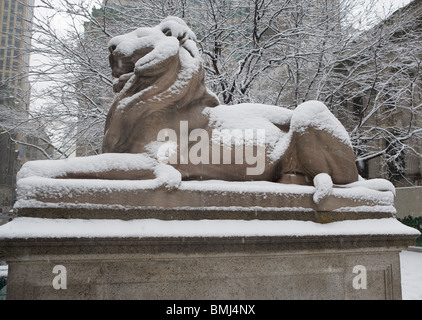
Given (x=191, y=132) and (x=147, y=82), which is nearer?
(x=147, y=82)

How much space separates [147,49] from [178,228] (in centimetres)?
168

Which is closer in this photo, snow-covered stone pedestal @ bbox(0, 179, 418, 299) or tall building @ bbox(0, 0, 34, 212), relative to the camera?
snow-covered stone pedestal @ bbox(0, 179, 418, 299)

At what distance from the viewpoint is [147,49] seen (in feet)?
10.8

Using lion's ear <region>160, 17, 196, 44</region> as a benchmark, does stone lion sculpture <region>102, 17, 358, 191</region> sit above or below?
below

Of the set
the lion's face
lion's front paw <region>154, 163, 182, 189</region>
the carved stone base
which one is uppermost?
the lion's face

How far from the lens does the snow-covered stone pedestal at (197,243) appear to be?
2.41 m

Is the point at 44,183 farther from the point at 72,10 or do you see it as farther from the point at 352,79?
the point at 352,79

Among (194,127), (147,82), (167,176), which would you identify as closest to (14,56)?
(147,82)

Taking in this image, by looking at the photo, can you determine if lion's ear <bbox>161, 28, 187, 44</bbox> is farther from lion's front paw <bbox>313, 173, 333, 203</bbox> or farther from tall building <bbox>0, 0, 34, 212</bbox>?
tall building <bbox>0, 0, 34, 212</bbox>

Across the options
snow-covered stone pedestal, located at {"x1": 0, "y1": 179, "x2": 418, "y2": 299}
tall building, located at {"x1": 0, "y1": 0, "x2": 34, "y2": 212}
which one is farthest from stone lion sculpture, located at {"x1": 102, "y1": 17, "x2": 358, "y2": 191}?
tall building, located at {"x1": 0, "y1": 0, "x2": 34, "y2": 212}

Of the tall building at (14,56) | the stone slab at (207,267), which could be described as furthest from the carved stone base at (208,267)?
the tall building at (14,56)

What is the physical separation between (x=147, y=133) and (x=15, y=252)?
4.50ft

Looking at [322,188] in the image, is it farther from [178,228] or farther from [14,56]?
[14,56]

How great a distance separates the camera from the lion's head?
315cm
